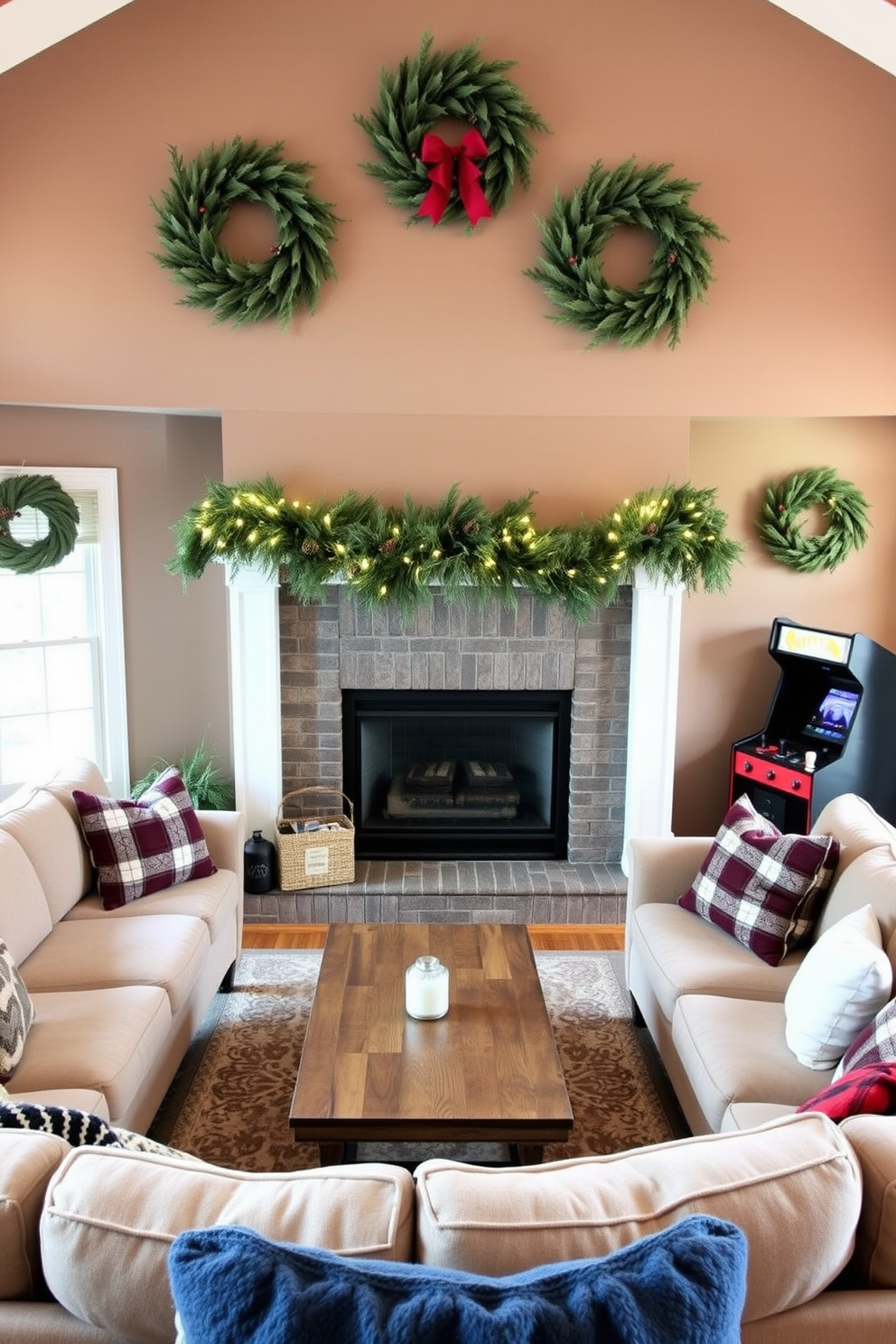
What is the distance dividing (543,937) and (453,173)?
124 inches

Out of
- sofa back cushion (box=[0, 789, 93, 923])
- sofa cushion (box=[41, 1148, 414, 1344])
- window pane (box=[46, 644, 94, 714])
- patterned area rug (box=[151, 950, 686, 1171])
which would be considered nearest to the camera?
sofa cushion (box=[41, 1148, 414, 1344])

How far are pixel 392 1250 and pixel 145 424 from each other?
408cm

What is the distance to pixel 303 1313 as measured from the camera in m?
1.24

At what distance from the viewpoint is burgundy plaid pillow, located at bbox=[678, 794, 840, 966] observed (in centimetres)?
320

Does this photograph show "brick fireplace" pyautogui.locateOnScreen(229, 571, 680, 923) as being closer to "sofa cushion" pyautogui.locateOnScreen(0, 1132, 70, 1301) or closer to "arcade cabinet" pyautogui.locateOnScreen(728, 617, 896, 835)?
"arcade cabinet" pyautogui.locateOnScreen(728, 617, 896, 835)

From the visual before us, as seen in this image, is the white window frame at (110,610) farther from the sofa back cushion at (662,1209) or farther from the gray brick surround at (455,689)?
the sofa back cushion at (662,1209)

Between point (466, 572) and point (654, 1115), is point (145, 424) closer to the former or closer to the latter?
point (466, 572)

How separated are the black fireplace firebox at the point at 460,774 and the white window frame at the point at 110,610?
110 centimetres

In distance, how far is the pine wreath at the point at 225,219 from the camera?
13.7 feet

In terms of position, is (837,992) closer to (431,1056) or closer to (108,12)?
(431,1056)

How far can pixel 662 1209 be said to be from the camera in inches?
59.4

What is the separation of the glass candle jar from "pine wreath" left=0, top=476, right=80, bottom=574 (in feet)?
8.63

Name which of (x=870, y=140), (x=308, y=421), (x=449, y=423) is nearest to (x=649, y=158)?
(x=870, y=140)

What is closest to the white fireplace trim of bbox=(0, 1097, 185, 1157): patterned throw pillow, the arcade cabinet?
the arcade cabinet
